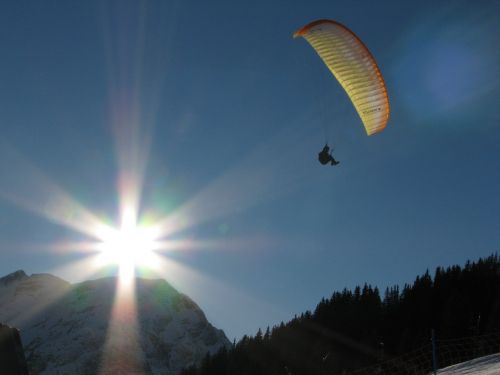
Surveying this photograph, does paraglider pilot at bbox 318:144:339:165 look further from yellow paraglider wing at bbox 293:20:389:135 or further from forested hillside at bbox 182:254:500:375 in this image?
forested hillside at bbox 182:254:500:375

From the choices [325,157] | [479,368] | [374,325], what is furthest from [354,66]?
[374,325]

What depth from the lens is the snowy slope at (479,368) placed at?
14.1 metres

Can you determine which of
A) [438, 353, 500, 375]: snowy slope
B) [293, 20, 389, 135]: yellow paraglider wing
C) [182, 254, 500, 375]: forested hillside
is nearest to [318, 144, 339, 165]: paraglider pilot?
[293, 20, 389, 135]: yellow paraglider wing

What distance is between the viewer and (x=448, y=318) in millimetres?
75688

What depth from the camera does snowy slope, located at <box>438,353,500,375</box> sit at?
46.4 ft

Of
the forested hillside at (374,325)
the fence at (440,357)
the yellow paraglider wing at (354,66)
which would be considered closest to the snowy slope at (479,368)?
the yellow paraglider wing at (354,66)

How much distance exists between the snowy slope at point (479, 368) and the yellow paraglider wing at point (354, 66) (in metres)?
10.2

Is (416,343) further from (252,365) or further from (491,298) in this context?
(252,365)

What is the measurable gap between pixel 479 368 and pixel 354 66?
42.3 feet

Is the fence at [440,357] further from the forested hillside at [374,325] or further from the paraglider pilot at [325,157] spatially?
the paraglider pilot at [325,157]

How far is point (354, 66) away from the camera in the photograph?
23.6 m

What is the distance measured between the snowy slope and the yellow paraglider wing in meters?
10.2

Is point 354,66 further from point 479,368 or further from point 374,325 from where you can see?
point 374,325

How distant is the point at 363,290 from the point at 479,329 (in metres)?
31.4
